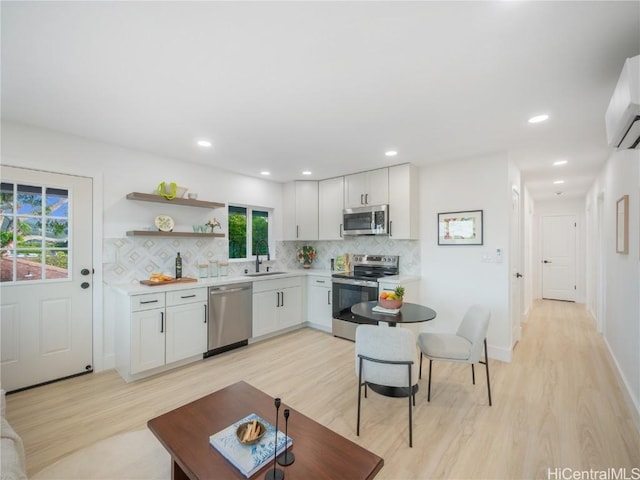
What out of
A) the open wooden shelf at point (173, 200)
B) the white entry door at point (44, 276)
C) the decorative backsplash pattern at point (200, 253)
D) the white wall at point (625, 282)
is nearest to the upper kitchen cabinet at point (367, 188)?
the decorative backsplash pattern at point (200, 253)

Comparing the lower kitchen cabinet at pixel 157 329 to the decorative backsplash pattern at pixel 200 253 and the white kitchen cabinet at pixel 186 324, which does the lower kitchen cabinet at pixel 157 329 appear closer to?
the white kitchen cabinet at pixel 186 324

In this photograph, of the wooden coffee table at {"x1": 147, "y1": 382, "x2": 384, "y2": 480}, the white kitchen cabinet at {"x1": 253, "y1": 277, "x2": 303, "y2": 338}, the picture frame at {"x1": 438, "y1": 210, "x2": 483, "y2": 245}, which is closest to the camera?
the wooden coffee table at {"x1": 147, "y1": 382, "x2": 384, "y2": 480}

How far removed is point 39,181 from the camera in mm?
2873

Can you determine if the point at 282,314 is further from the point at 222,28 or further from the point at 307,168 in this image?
the point at 222,28

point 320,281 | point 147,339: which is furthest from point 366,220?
point 147,339

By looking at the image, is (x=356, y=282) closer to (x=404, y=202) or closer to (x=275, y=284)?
(x=275, y=284)

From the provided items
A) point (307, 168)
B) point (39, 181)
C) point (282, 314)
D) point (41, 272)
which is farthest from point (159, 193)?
point (282, 314)

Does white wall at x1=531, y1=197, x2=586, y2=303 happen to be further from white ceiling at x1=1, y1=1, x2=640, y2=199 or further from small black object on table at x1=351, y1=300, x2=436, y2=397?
small black object on table at x1=351, y1=300, x2=436, y2=397

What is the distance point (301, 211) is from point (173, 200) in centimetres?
212

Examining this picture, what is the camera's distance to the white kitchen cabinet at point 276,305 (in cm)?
409

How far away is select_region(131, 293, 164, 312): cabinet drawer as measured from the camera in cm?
293

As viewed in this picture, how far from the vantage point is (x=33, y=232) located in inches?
113

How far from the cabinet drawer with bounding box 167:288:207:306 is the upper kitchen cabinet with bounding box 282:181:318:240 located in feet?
6.60

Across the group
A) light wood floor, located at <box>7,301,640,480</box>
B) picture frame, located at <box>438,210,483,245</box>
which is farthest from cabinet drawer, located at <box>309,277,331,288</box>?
picture frame, located at <box>438,210,483,245</box>
